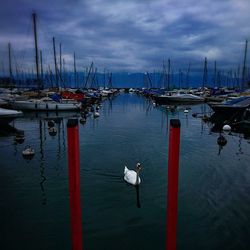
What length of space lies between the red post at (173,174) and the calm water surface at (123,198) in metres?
3.51

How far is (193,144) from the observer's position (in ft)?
82.5

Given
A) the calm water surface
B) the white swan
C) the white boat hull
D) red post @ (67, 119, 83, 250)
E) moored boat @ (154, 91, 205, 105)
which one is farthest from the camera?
moored boat @ (154, 91, 205, 105)

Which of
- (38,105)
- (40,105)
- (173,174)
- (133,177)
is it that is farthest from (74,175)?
(38,105)

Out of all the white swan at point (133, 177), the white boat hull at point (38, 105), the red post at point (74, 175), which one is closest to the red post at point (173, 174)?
the red post at point (74, 175)

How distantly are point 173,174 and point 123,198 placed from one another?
7735 millimetres

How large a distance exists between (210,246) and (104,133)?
22.4m

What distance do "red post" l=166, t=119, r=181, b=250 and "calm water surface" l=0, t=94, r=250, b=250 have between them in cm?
351

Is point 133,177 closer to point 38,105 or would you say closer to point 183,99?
point 38,105

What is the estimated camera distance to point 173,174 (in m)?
5.73

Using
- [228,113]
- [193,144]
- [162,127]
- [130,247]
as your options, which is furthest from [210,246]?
[228,113]

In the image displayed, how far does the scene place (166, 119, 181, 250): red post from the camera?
5.33 m

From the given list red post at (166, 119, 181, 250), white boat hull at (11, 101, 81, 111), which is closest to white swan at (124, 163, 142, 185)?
red post at (166, 119, 181, 250)

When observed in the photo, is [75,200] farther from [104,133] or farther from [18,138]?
[104,133]

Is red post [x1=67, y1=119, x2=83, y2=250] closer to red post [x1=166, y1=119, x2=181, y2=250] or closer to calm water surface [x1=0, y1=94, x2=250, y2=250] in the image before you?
red post [x1=166, y1=119, x2=181, y2=250]
